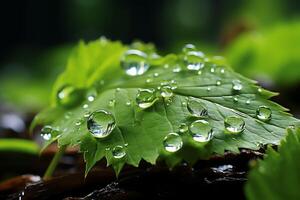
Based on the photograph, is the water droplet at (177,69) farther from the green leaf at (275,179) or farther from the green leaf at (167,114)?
the green leaf at (275,179)

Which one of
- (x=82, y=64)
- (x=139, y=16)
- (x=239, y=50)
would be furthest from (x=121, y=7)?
(x=82, y=64)

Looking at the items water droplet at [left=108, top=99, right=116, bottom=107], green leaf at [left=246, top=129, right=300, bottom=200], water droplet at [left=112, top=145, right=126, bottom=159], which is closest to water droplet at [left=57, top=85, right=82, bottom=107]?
water droplet at [left=108, top=99, right=116, bottom=107]

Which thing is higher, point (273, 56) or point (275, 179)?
point (273, 56)

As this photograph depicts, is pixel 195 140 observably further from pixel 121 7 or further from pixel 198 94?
pixel 121 7

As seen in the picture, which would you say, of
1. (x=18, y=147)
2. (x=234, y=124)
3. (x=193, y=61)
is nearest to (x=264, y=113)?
(x=234, y=124)

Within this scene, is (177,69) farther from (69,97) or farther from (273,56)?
(273,56)

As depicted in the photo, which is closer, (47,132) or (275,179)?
(275,179)
